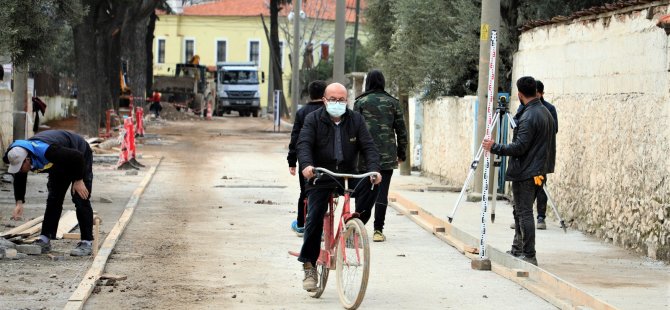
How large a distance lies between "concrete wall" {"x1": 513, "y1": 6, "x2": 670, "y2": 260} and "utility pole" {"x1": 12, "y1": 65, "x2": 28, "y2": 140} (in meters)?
13.1

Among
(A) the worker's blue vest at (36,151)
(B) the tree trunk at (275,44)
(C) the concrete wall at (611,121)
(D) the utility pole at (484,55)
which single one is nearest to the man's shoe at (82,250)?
(A) the worker's blue vest at (36,151)

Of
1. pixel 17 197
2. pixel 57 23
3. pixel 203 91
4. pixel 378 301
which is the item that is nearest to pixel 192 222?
pixel 17 197

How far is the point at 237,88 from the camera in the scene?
240ft

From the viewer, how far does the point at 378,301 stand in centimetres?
1044

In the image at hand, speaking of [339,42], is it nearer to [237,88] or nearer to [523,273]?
[523,273]

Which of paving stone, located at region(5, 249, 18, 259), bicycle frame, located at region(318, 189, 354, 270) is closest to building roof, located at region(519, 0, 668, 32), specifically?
bicycle frame, located at region(318, 189, 354, 270)

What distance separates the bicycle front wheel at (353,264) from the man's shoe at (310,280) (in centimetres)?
29

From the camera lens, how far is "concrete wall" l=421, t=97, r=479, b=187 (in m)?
22.0

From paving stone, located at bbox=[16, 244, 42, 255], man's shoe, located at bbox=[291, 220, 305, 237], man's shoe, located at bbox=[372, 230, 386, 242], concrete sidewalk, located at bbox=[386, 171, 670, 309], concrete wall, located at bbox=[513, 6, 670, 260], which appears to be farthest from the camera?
man's shoe, located at bbox=[291, 220, 305, 237]

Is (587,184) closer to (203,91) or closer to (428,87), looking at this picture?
(428,87)

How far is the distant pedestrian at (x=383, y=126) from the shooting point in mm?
14219

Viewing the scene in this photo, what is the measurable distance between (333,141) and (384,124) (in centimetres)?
383

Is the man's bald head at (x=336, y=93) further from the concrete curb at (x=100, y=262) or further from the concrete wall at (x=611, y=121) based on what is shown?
the concrete wall at (x=611, y=121)

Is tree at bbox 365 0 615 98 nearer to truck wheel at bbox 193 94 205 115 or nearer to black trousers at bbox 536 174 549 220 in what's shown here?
black trousers at bbox 536 174 549 220
